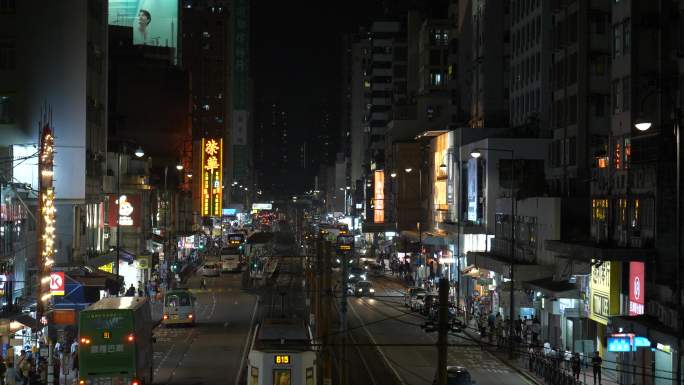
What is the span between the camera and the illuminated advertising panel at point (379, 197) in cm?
15191

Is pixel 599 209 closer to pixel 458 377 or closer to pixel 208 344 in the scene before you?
pixel 458 377

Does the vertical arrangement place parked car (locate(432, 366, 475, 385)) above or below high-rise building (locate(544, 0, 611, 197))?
below

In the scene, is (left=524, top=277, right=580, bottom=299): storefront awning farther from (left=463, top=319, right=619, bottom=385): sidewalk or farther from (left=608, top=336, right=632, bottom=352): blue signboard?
(left=608, top=336, right=632, bottom=352): blue signboard

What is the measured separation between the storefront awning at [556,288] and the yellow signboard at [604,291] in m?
1.96

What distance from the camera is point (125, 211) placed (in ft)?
244

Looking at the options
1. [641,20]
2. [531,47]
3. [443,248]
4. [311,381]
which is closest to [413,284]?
[443,248]

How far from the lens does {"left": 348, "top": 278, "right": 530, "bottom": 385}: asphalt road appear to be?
4319 cm

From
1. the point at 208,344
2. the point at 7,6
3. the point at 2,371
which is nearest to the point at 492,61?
the point at 208,344

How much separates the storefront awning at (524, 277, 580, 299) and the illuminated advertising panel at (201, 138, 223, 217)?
91.8m

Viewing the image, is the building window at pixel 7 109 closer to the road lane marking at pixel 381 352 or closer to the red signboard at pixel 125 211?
the red signboard at pixel 125 211

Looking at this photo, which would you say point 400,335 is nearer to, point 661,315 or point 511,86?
point 661,315

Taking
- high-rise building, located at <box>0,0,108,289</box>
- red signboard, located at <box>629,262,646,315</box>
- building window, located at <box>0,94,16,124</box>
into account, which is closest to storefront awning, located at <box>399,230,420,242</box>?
high-rise building, located at <box>0,0,108,289</box>

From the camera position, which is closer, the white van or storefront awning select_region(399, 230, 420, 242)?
the white van

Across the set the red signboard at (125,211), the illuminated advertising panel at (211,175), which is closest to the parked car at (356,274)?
the red signboard at (125,211)
